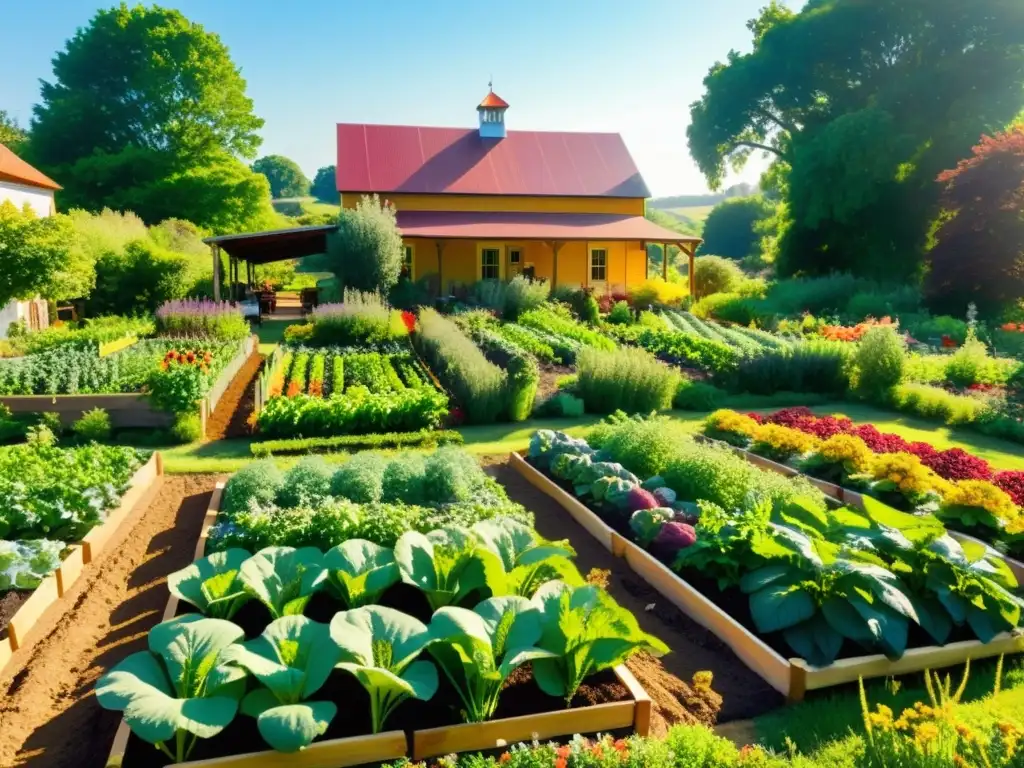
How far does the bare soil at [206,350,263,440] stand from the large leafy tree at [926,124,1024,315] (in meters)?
17.7

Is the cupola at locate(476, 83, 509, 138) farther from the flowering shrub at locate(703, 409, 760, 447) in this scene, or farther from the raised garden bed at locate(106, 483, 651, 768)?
the raised garden bed at locate(106, 483, 651, 768)

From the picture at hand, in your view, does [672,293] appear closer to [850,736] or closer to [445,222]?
[445,222]

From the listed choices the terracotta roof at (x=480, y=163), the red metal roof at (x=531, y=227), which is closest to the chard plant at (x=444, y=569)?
the red metal roof at (x=531, y=227)

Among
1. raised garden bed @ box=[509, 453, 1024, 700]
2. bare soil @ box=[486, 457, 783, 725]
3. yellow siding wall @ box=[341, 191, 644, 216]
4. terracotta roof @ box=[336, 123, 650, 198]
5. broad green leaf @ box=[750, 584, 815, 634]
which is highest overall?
terracotta roof @ box=[336, 123, 650, 198]

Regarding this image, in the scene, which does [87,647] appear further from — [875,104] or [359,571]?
[875,104]

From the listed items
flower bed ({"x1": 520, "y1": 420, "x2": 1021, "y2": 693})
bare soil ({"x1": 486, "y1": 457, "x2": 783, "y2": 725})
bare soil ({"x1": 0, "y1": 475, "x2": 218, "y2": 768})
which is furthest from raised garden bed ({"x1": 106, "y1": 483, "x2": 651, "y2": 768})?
flower bed ({"x1": 520, "y1": 420, "x2": 1021, "y2": 693})

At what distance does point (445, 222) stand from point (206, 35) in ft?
59.1

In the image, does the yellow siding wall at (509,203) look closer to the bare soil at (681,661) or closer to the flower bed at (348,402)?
the flower bed at (348,402)

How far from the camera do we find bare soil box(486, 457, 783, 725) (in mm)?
3928

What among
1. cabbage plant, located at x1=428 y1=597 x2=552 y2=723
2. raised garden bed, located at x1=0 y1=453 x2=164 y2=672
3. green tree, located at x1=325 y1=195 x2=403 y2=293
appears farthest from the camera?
green tree, located at x1=325 y1=195 x2=403 y2=293

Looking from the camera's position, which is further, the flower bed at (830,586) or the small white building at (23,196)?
the small white building at (23,196)

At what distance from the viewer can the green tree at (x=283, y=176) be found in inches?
3942

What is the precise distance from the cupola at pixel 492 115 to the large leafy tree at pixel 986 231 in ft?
55.1

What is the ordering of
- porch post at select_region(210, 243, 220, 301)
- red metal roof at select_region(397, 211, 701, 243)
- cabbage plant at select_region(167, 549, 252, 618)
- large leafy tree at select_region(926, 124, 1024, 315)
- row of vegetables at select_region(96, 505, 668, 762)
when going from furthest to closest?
red metal roof at select_region(397, 211, 701, 243) → large leafy tree at select_region(926, 124, 1024, 315) → porch post at select_region(210, 243, 220, 301) → cabbage plant at select_region(167, 549, 252, 618) → row of vegetables at select_region(96, 505, 668, 762)
